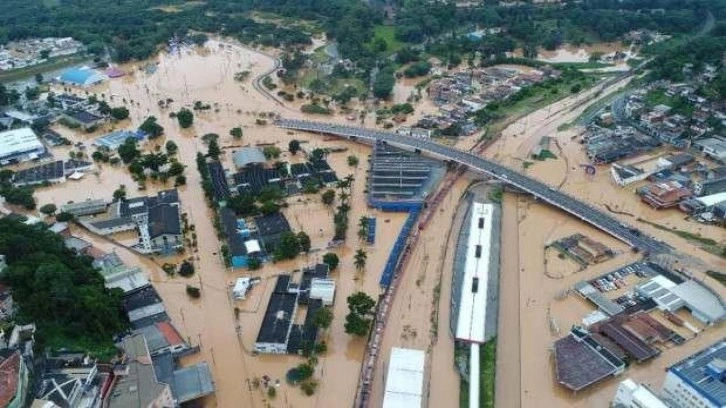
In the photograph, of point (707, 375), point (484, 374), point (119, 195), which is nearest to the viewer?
point (707, 375)

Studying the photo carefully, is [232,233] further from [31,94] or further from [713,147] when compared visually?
[31,94]

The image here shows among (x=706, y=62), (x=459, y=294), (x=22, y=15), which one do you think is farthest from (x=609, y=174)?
(x=22, y=15)

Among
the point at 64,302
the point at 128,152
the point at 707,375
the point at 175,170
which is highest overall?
the point at 707,375

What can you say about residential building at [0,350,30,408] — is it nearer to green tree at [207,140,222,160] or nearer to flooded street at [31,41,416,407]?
flooded street at [31,41,416,407]

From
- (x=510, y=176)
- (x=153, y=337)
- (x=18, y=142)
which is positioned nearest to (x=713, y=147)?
A: (x=510, y=176)

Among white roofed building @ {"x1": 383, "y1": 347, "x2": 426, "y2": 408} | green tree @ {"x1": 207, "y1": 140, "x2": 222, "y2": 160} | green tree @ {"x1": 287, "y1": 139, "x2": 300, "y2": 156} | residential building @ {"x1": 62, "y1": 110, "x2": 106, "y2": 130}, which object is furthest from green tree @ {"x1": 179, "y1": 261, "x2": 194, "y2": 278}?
residential building @ {"x1": 62, "y1": 110, "x2": 106, "y2": 130}

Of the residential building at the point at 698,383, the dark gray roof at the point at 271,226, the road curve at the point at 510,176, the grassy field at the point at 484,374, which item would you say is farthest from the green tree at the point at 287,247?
the residential building at the point at 698,383
